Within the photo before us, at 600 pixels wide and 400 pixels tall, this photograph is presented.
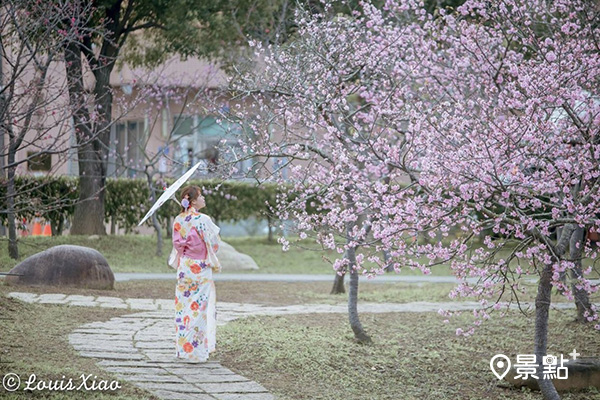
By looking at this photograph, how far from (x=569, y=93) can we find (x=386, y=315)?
4.85 metres

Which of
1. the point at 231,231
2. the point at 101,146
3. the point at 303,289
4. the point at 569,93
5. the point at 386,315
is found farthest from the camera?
the point at 231,231

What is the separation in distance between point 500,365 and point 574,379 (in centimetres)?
78

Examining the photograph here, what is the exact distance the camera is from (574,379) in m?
7.79

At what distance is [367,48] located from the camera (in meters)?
9.76

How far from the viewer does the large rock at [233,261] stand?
1816cm

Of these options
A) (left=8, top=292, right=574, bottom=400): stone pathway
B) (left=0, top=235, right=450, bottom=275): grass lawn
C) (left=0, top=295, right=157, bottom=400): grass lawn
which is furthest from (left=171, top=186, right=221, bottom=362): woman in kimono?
(left=0, top=235, right=450, bottom=275): grass lawn

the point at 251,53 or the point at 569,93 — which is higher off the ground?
the point at 251,53

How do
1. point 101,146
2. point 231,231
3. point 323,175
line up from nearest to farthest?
1. point 323,175
2. point 101,146
3. point 231,231

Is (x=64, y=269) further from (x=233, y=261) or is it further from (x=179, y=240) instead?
(x=233, y=261)

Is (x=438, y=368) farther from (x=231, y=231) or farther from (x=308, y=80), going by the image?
(x=231, y=231)

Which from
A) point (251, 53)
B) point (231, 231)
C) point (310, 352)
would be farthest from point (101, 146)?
point (231, 231)

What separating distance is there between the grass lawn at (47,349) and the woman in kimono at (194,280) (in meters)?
0.93

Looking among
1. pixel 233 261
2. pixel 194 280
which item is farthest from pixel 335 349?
pixel 233 261

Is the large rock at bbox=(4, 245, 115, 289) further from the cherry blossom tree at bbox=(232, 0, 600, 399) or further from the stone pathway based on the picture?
the cherry blossom tree at bbox=(232, 0, 600, 399)
